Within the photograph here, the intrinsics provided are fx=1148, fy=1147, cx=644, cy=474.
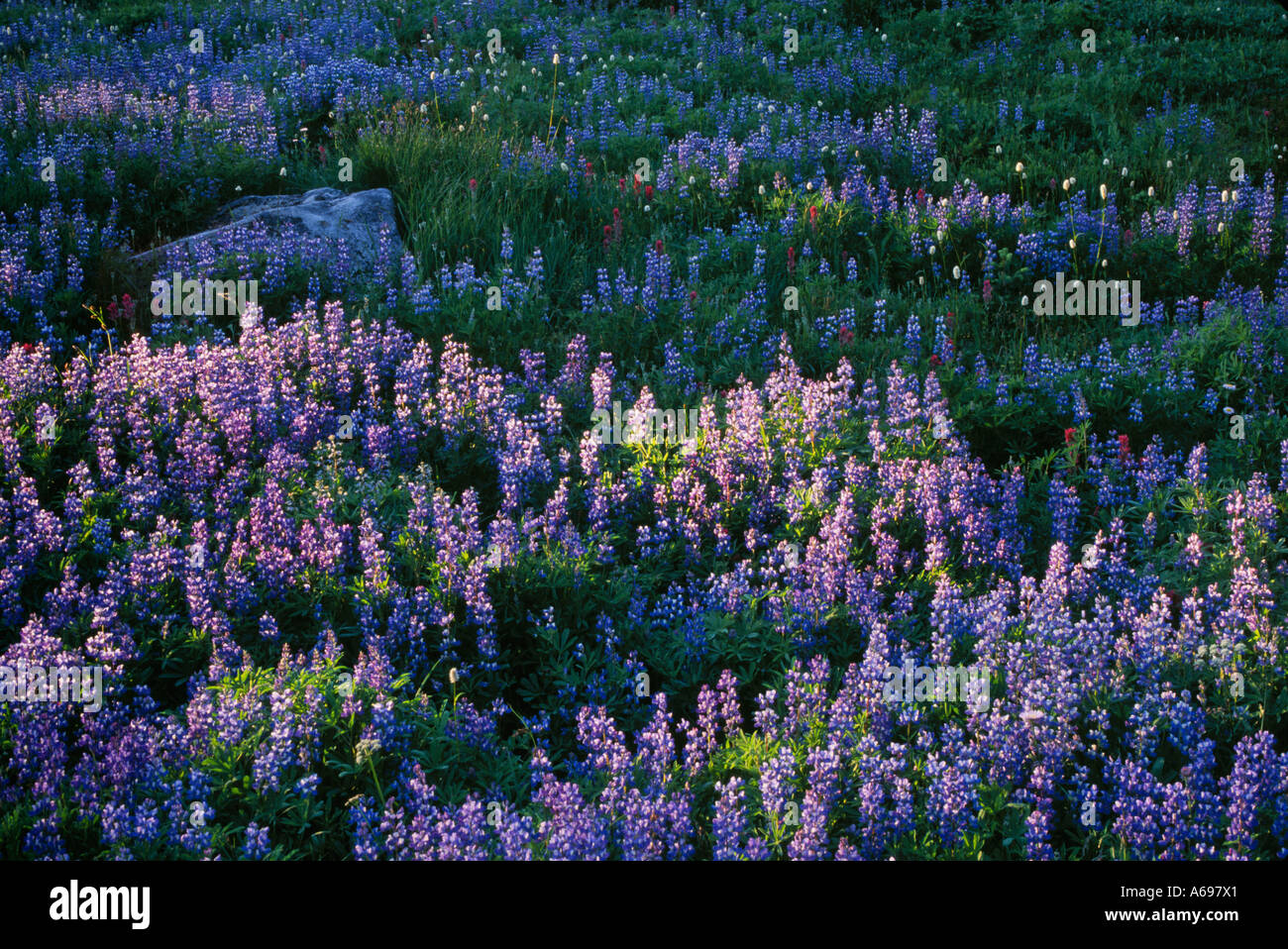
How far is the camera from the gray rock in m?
8.19

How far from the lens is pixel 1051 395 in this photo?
22.8 feet

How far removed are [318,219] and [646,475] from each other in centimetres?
392

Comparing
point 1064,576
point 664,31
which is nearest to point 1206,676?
point 1064,576

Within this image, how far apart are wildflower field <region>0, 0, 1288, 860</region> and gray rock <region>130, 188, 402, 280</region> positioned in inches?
5.0

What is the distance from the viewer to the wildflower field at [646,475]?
4160 millimetres

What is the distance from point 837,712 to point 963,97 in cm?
940

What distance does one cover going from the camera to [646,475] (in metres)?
6.14

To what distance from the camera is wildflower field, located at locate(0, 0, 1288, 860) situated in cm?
416

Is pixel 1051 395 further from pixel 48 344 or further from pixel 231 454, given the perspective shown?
pixel 48 344

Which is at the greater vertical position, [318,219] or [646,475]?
[318,219]

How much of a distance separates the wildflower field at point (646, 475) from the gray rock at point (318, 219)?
5.0 inches

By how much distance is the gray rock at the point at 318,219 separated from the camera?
322 inches

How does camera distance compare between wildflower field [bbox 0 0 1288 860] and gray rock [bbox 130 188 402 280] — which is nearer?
wildflower field [bbox 0 0 1288 860]

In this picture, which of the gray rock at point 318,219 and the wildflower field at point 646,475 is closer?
the wildflower field at point 646,475
